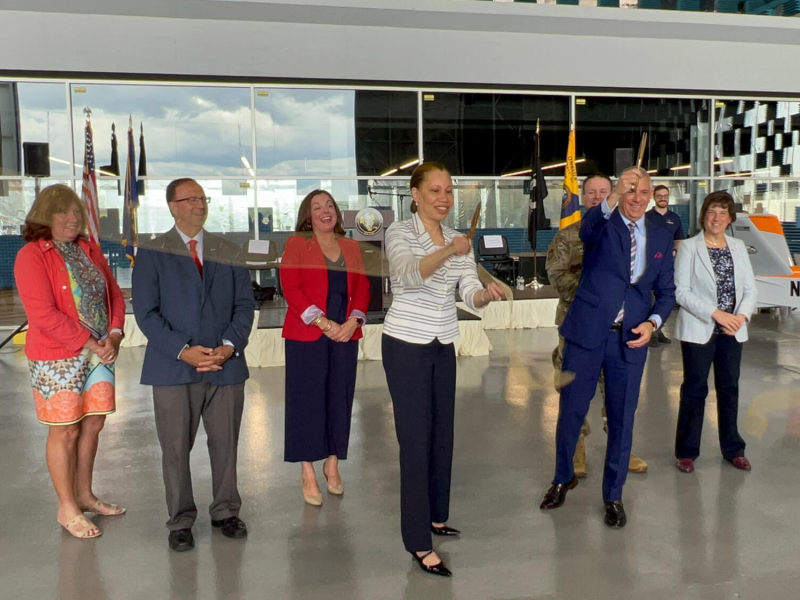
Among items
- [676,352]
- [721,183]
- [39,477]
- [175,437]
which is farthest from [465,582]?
[721,183]

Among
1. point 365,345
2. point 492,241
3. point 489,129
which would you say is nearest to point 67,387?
point 365,345

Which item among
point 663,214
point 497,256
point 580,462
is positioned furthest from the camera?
point 497,256

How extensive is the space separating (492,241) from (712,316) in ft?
21.4

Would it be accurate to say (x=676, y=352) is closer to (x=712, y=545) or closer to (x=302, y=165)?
(x=712, y=545)

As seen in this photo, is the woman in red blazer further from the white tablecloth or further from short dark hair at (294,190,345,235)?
the white tablecloth

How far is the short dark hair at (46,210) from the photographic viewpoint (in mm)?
2570

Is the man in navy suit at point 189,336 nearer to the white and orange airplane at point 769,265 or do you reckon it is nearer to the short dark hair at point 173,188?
the short dark hair at point 173,188

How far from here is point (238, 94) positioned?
9648 millimetres

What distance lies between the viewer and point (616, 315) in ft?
8.93

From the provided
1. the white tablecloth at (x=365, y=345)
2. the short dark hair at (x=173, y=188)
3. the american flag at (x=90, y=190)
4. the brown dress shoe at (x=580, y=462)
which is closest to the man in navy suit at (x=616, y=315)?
the brown dress shoe at (x=580, y=462)

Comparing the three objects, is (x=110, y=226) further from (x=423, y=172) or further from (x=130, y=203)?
(x=423, y=172)

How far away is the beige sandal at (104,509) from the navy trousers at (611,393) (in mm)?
1986

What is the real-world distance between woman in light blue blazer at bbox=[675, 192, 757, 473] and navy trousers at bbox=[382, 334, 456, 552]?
156 centimetres

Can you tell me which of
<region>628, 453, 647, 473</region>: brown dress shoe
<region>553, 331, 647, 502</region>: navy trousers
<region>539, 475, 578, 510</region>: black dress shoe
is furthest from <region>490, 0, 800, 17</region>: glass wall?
<region>539, 475, 578, 510</region>: black dress shoe
